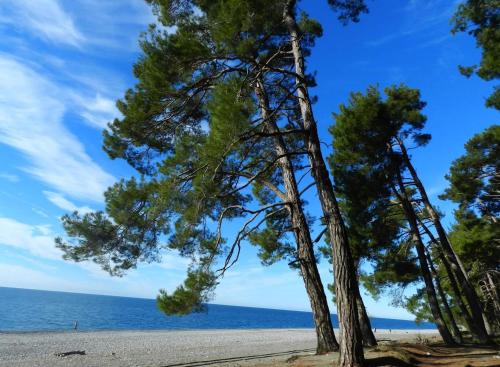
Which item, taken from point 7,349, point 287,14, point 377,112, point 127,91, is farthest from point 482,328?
point 7,349

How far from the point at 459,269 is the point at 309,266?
21.9 feet

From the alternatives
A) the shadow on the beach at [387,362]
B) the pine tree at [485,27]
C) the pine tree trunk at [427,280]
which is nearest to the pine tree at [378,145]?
the pine tree trunk at [427,280]

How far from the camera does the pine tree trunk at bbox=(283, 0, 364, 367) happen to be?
4.80 m

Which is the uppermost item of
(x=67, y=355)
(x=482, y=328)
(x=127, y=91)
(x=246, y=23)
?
(x=127, y=91)

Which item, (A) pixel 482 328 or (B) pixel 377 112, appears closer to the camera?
(A) pixel 482 328

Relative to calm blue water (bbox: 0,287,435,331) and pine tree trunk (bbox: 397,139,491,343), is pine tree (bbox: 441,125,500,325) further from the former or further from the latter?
calm blue water (bbox: 0,287,435,331)

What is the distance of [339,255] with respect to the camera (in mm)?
5273

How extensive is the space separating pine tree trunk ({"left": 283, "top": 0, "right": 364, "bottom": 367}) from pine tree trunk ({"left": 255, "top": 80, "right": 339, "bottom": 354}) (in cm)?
80

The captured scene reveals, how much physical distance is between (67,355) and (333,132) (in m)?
15.3

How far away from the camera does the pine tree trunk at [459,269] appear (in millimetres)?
10039

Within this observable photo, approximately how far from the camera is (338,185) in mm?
11375

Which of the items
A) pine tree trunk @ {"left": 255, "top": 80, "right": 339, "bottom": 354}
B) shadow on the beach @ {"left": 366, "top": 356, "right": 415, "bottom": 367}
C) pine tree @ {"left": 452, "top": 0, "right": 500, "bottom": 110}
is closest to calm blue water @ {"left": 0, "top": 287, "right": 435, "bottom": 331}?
pine tree trunk @ {"left": 255, "top": 80, "right": 339, "bottom": 354}

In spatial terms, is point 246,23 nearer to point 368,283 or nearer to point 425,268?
point 425,268

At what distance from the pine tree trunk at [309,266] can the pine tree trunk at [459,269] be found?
5730 mm
